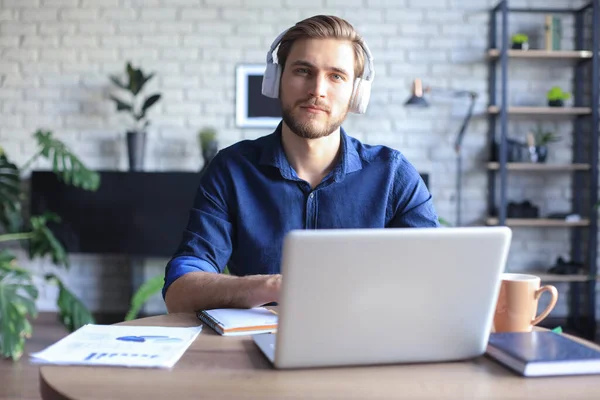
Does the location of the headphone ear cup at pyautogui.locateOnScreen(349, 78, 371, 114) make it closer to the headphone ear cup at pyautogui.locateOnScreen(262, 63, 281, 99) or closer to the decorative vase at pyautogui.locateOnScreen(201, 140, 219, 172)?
the headphone ear cup at pyautogui.locateOnScreen(262, 63, 281, 99)

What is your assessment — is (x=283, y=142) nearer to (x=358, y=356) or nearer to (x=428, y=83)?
(x=358, y=356)

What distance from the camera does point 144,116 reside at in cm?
392

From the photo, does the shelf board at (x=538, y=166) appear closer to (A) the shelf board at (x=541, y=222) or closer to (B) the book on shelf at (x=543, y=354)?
(A) the shelf board at (x=541, y=222)

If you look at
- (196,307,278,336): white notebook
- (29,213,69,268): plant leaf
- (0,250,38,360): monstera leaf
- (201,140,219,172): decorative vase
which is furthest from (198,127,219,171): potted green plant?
(196,307,278,336): white notebook

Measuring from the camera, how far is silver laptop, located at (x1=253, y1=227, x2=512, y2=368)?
772 millimetres

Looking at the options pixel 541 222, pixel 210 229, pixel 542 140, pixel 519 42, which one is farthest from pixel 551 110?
pixel 210 229

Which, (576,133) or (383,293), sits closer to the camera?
(383,293)

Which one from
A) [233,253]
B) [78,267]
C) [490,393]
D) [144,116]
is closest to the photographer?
[490,393]

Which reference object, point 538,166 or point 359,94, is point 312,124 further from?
point 538,166

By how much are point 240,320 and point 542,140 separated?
11.1 feet

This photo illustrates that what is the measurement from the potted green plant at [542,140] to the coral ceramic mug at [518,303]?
3.10 meters

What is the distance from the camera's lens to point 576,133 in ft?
13.5

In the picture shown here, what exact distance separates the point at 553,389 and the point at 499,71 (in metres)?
3.66

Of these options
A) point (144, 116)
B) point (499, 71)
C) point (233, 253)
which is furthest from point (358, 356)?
point (499, 71)
